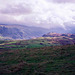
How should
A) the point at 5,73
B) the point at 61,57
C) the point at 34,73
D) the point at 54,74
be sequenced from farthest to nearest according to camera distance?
the point at 61,57 < the point at 5,73 < the point at 34,73 < the point at 54,74

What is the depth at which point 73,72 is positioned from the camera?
2005cm

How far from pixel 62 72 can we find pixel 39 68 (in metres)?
5.04

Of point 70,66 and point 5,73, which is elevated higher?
point 70,66

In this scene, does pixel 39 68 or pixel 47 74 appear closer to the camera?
pixel 47 74

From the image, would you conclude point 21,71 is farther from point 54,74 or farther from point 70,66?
point 70,66

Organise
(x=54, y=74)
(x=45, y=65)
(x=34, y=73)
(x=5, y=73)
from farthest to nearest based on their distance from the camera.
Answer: (x=45, y=65), (x=5, y=73), (x=34, y=73), (x=54, y=74)

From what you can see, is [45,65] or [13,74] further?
[45,65]

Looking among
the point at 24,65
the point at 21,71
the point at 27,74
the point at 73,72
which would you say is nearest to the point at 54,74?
the point at 73,72

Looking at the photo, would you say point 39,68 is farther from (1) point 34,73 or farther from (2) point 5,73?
(2) point 5,73

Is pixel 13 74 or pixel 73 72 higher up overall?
pixel 73 72

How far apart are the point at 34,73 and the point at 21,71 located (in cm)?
335

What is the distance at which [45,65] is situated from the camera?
25250 mm

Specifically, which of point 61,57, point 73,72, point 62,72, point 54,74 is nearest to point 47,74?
point 54,74

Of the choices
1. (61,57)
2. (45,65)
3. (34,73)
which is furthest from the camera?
(61,57)
